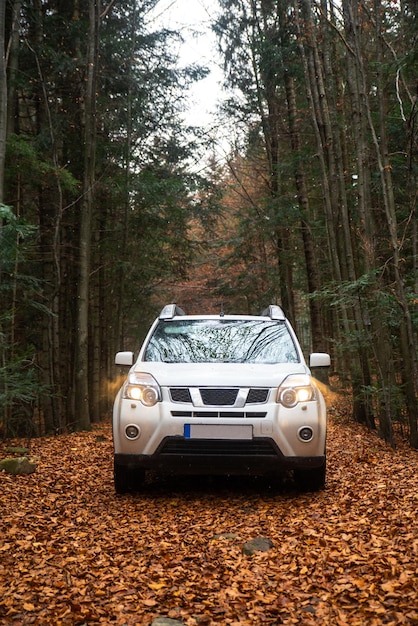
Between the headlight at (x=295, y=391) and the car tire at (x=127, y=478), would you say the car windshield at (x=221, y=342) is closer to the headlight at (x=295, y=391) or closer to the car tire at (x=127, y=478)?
the headlight at (x=295, y=391)

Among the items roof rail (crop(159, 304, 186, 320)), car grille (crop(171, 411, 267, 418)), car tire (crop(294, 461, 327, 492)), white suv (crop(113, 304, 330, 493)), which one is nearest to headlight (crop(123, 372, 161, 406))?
white suv (crop(113, 304, 330, 493))

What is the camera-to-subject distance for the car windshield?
6.55 metres

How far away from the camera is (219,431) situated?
217 inches

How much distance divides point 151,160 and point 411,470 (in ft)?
42.6

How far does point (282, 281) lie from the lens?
19156 mm

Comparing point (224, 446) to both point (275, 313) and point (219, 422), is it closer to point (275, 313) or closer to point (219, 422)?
point (219, 422)

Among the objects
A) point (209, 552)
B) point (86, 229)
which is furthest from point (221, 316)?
point (86, 229)

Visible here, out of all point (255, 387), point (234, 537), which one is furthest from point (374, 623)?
point (255, 387)

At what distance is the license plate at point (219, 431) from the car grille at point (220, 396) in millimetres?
231

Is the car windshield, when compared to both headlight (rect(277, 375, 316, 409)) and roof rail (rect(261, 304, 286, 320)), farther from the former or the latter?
headlight (rect(277, 375, 316, 409))

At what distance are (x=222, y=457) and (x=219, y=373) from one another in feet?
2.82

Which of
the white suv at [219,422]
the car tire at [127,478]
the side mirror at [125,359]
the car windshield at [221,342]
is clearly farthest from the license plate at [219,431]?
the side mirror at [125,359]

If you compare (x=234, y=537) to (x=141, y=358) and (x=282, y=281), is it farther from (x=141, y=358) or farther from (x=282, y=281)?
(x=282, y=281)

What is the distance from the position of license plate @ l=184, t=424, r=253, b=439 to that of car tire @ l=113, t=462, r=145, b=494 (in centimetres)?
86
